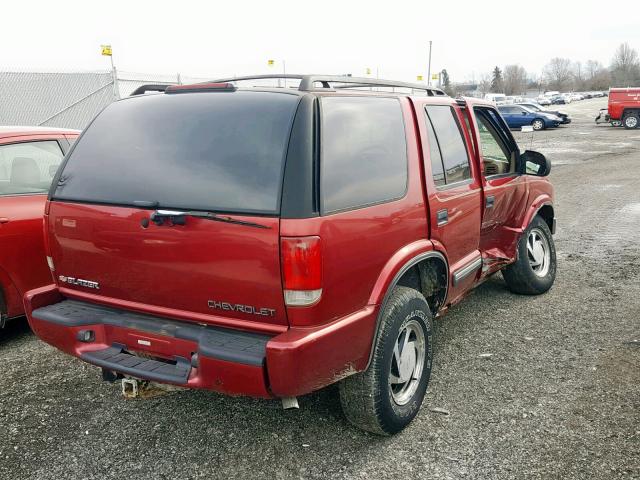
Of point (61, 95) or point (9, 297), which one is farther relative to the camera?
point (61, 95)

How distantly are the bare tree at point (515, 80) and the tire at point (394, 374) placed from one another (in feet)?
434

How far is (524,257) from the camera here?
5.08m

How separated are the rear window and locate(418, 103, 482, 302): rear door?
1162 millimetres

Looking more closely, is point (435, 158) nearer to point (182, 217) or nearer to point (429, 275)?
point (429, 275)

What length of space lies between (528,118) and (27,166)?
101 feet

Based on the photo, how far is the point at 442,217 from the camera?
11.3ft

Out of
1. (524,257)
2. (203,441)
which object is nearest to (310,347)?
(203,441)

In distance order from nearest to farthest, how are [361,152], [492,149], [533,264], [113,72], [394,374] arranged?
[361,152] → [394,374] → [492,149] → [533,264] → [113,72]

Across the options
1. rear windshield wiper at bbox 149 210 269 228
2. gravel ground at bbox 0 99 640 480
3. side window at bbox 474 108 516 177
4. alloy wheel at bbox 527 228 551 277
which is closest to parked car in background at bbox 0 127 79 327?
gravel ground at bbox 0 99 640 480

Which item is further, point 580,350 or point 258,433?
point 580,350

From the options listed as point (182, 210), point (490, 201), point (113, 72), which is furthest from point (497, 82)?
point (182, 210)

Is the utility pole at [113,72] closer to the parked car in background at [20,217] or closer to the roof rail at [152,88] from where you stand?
the parked car in background at [20,217]

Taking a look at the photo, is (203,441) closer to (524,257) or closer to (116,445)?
(116,445)

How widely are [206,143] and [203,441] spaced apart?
63.6 inches
